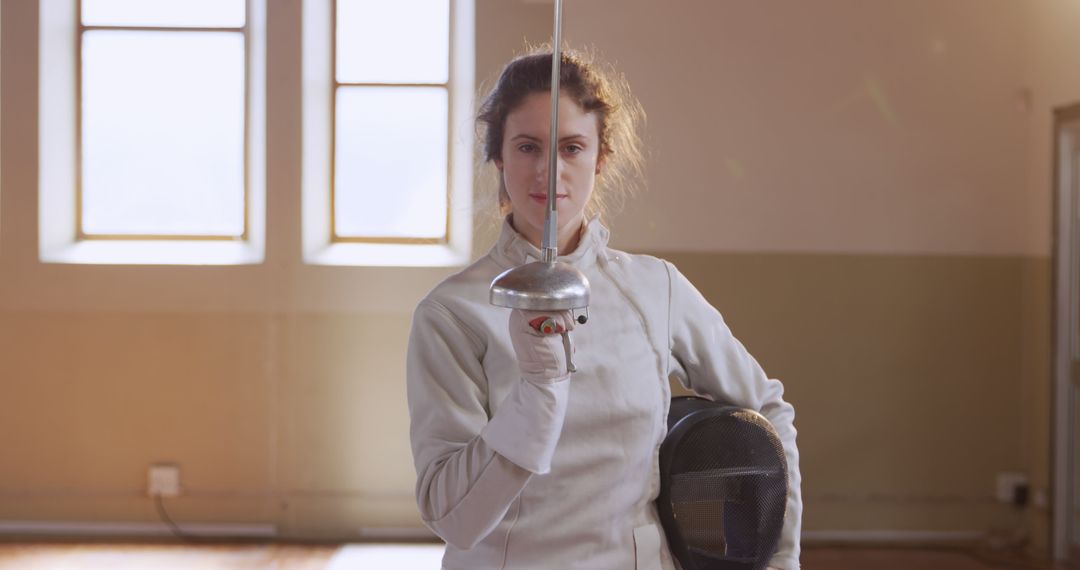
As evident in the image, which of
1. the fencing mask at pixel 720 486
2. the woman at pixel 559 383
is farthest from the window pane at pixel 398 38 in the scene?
the fencing mask at pixel 720 486

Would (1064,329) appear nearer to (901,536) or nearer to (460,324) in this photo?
(901,536)

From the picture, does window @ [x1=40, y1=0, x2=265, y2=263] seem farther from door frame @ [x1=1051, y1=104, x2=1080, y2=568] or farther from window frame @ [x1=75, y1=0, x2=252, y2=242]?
door frame @ [x1=1051, y1=104, x2=1080, y2=568]

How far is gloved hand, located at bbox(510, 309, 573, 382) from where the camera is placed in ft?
3.12

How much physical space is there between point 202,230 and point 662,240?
1959 millimetres

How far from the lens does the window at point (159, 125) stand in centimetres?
448

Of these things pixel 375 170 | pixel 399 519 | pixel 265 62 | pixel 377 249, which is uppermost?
pixel 265 62

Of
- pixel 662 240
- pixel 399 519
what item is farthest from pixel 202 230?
pixel 662 240

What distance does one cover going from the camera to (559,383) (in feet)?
3.31

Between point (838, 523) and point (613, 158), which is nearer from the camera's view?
point (613, 158)

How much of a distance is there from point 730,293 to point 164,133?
8.07 feet

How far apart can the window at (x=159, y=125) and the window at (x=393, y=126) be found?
389 millimetres

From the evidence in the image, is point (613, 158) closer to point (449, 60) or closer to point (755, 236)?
point (755, 236)

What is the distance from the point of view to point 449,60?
14.8 feet

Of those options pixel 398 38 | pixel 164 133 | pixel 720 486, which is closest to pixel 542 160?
pixel 720 486
